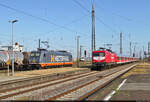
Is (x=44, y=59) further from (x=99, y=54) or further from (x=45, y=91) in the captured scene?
(x=45, y=91)

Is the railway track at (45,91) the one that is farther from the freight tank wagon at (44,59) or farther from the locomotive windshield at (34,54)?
the locomotive windshield at (34,54)

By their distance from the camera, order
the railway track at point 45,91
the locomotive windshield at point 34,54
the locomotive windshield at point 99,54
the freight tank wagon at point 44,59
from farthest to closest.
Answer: the locomotive windshield at point 34,54 → the freight tank wagon at point 44,59 → the locomotive windshield at point 99,54 → the railway track at point 45,91

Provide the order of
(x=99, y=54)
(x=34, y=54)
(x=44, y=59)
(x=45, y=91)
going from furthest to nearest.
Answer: (x=44, y=59), (x=34, y=54), (x=99, y=54), (x=45, y=91)

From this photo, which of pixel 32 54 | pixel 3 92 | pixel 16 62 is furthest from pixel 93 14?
pixel 3 92

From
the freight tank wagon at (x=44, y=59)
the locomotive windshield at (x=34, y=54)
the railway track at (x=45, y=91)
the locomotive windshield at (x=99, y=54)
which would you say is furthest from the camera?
the locomotive windshield at (x=34, y=54)

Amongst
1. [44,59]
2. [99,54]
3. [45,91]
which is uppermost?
[99,54]

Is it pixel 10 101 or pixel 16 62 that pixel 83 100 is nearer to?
pixel 10 101

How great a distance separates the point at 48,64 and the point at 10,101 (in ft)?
88.0

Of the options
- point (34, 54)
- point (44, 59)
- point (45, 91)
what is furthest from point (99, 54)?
point (45, 91)

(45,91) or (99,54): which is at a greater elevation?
(99,54)

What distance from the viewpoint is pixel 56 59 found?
39.5 meters

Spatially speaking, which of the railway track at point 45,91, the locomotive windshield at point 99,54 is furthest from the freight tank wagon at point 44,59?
the railway track at point 45,91

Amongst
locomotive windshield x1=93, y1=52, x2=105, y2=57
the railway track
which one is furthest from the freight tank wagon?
the railway track

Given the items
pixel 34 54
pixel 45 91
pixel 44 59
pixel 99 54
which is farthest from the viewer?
pixel 44 59
